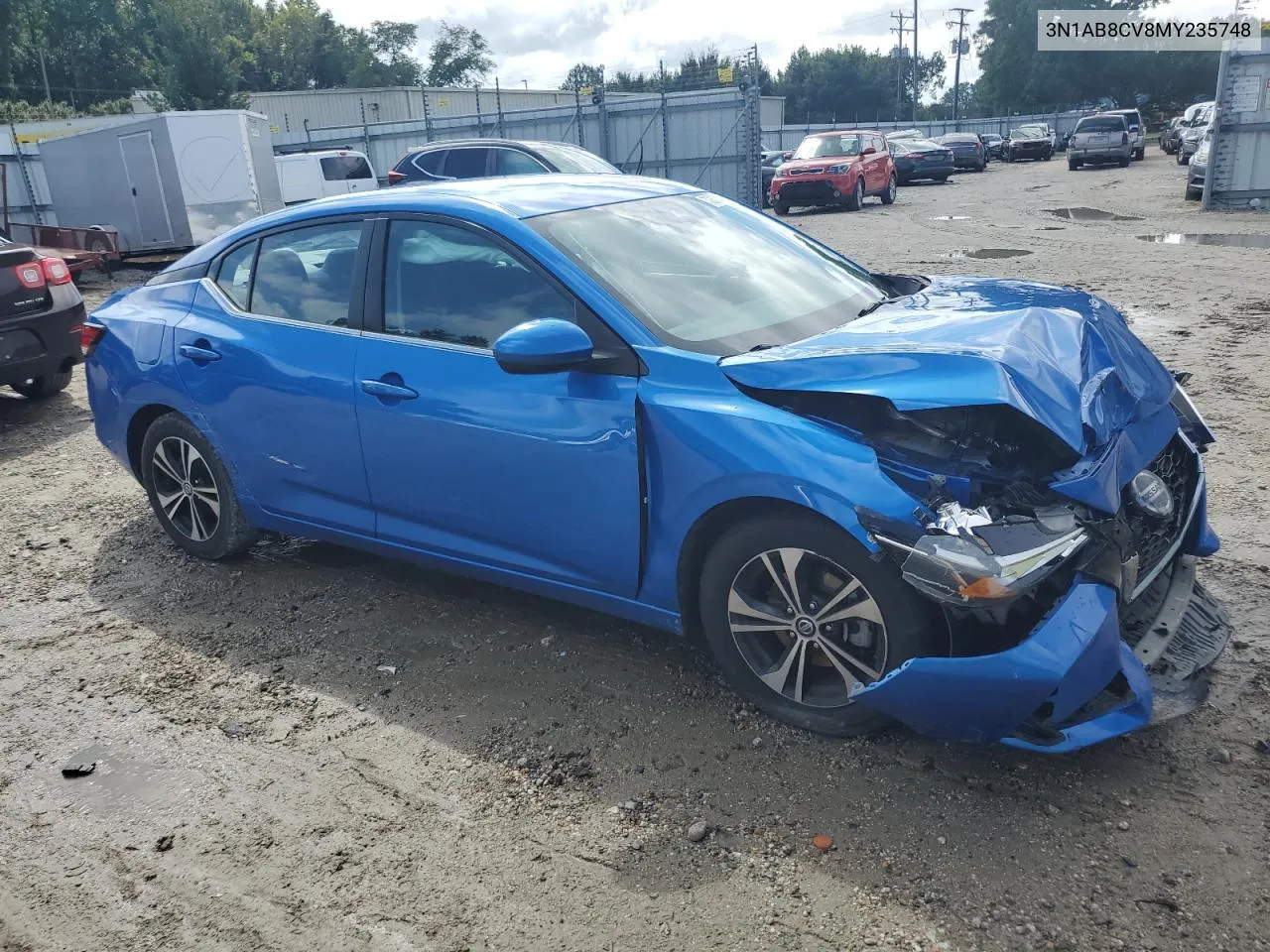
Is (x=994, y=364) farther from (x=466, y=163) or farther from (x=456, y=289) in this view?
(x=466, y=163)

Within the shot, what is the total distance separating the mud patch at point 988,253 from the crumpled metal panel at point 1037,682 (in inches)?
423

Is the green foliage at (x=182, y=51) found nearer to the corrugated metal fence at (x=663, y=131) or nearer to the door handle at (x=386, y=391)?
the corrugated metal fence at (x=663, y=131)

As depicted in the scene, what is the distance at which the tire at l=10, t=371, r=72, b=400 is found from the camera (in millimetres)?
8219

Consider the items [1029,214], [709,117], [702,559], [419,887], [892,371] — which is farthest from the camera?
[709,117]

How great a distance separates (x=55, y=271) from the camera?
25.1 feet

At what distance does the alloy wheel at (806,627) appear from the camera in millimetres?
2869

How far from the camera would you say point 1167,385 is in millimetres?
3393

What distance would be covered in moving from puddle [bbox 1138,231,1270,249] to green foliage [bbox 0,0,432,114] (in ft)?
160

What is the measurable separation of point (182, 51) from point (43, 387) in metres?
50.6

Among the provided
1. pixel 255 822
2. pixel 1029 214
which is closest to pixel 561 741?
pixel 255 822

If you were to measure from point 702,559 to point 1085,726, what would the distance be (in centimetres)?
116

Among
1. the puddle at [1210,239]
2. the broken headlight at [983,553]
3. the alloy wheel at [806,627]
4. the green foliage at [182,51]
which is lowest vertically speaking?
the puddle at [1210,239]

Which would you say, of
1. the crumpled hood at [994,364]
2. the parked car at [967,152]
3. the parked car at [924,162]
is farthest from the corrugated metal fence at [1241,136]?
the parked car at [967,152]

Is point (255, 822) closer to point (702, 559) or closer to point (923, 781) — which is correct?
point (702, 559)
